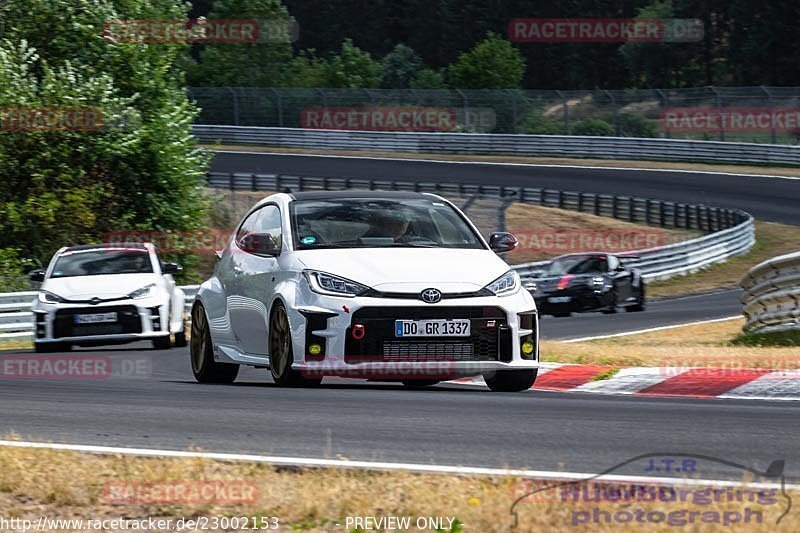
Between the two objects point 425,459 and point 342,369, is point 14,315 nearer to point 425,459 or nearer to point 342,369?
point 342,369

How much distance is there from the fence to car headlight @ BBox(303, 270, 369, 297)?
1800 inches

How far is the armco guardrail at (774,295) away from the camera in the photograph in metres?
16.2

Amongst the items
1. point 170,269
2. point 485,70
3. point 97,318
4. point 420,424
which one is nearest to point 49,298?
point 97,318

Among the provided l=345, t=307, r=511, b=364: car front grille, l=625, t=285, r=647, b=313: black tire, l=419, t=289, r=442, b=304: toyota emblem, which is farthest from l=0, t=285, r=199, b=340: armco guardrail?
l=419, t=289, r=442, b=304: toyota emblem

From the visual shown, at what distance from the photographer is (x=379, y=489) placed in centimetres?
579

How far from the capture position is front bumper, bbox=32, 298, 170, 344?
17.2 metres

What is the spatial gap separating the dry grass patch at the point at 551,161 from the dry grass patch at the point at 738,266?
11.3 m

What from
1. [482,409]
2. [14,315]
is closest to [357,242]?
[482,409]

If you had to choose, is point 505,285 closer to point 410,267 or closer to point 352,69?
point 410,267

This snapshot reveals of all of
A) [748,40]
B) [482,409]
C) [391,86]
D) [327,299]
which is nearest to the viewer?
[482,409]

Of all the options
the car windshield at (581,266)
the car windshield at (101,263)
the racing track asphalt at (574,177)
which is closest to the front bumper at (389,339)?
the car windshield at (101,263)

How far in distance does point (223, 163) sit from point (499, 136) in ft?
40.5

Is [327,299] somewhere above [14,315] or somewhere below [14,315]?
above

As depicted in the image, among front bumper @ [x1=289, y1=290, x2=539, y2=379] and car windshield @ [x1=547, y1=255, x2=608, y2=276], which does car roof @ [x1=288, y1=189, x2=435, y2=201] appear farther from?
car windshield @ [x1=547, y1=255, x2=608, y2=276]
